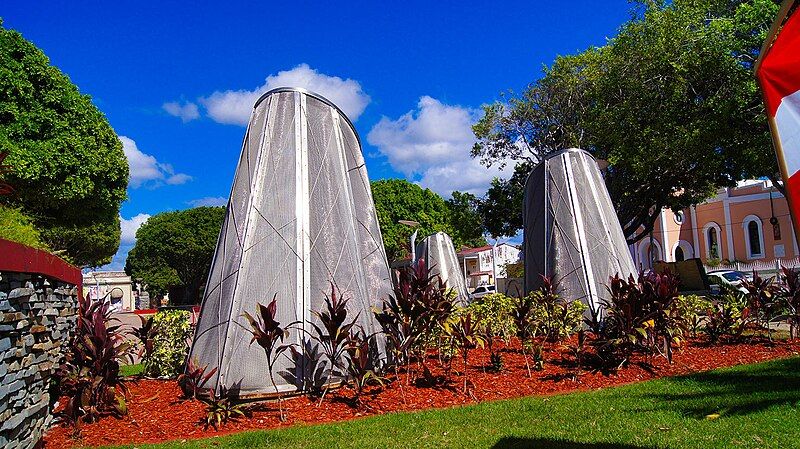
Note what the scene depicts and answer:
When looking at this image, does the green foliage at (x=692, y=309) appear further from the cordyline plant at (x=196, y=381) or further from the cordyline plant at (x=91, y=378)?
the cordyline plant at (x=91, y=378)

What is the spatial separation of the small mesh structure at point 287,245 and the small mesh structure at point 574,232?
3983 mm

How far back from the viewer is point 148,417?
19.2ft

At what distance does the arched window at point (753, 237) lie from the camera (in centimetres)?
3959

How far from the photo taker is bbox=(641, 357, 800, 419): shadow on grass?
5.34 m

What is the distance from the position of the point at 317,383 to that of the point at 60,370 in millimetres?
2463

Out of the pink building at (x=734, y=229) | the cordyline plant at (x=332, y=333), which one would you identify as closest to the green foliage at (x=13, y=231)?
the cordyline plant at (x=332, y=333)

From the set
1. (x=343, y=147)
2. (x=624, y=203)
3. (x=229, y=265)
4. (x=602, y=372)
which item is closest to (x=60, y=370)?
(x=229, y=265)

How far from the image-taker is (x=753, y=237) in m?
40.3

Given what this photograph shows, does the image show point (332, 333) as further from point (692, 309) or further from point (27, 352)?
point (692, 309)

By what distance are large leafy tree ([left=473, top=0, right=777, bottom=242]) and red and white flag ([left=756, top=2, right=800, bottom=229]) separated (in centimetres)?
1462

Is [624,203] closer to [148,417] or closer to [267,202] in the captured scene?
[267,202]

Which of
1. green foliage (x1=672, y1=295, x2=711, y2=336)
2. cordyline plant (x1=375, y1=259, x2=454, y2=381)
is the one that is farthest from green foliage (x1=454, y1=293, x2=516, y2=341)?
green foliage (x1=672, y1=295, x2=711, y2=336)

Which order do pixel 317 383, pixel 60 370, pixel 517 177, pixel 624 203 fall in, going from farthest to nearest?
1. pixel 517 177
2. pixel 624 203
3. pixel 317 383
4. pixel 60 370

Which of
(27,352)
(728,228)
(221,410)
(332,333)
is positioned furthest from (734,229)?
(27,352)
